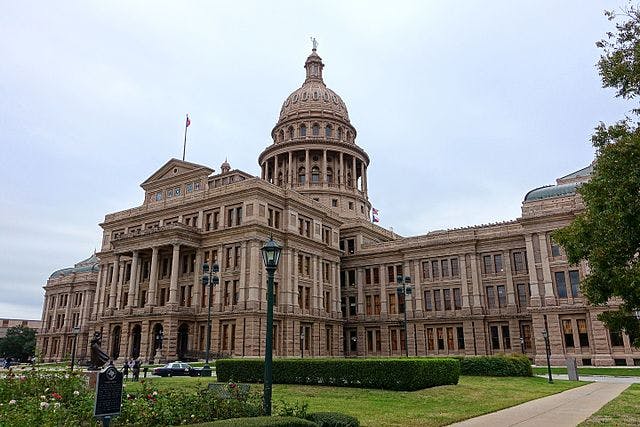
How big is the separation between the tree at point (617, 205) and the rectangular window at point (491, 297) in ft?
151

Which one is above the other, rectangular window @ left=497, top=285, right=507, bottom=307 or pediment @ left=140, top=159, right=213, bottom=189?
pediment @ left=140, top=159, right=213, bottom=189

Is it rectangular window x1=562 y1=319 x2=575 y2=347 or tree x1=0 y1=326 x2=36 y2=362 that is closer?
rectangular window x1=562 y1=319 x2=575 y2=347

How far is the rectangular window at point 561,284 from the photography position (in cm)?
5167

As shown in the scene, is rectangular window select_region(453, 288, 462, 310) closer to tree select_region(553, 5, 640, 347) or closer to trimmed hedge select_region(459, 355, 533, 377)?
trimmed hedge select_region(459, 355, 533, 377)

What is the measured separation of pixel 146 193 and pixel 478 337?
48470 mm

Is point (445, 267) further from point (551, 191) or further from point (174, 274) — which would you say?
point (174, 274)

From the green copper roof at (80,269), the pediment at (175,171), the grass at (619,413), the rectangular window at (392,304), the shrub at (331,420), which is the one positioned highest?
the pediment at (175,171)

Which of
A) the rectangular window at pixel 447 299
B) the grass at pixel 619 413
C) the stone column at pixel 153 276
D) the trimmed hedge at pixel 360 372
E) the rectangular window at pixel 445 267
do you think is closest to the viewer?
the grass at pixel 619 413

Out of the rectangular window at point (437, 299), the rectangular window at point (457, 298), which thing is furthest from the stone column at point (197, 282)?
the rectangular window at point (457, 298)

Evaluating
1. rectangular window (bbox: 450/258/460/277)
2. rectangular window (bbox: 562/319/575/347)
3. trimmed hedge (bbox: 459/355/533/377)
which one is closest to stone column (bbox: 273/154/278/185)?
rectangular window (bbox: 450/258/460/277)

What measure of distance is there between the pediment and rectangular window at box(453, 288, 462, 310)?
3530cm

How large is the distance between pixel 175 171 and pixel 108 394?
57877 millimetres

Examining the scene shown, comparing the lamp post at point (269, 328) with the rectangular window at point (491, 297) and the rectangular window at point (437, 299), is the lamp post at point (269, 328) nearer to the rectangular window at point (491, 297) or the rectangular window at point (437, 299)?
the rectangular window at point (491, 297)

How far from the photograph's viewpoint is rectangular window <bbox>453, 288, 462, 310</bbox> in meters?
62.2
